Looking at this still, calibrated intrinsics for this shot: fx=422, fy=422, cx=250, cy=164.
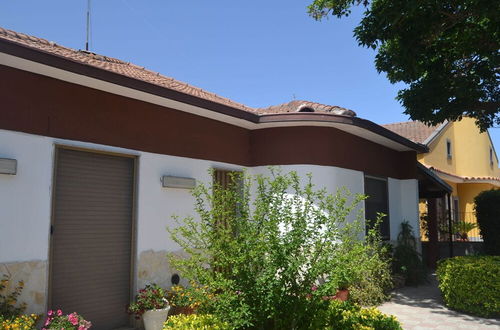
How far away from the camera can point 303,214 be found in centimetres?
445

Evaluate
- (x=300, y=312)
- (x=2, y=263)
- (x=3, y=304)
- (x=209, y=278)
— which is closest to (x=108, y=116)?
(x=2, y=263)

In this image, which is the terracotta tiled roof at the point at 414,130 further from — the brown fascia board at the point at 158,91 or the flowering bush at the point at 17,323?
the flowering bush at the point at 17,323

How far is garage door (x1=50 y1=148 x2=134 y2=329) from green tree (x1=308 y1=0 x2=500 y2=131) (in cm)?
527

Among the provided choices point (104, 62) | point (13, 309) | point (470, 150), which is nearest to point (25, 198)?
point (13, 309)

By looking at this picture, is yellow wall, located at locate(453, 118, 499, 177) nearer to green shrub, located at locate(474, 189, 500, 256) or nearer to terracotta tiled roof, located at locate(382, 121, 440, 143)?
terracotta tiled roof, located at locate(382, 121, 440, 143)

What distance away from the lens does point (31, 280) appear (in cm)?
532

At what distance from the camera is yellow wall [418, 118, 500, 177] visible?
19.4 m

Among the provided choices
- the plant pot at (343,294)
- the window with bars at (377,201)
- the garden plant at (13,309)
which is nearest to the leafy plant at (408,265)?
the window with bars at (377,201)

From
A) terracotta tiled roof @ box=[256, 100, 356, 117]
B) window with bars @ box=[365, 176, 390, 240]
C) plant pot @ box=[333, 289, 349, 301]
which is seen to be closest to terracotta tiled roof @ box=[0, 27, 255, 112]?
terracotta tiled roof @ box=[256, 100, 356, 117]

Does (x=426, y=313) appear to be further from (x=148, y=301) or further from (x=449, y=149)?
(x=449, y=149)

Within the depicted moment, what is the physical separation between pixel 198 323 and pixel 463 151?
71.6ft

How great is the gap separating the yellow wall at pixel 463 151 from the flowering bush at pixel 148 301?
14.8 m

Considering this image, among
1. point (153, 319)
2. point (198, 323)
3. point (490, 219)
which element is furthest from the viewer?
point (490, 219)

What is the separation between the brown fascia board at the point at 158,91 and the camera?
4.96m
